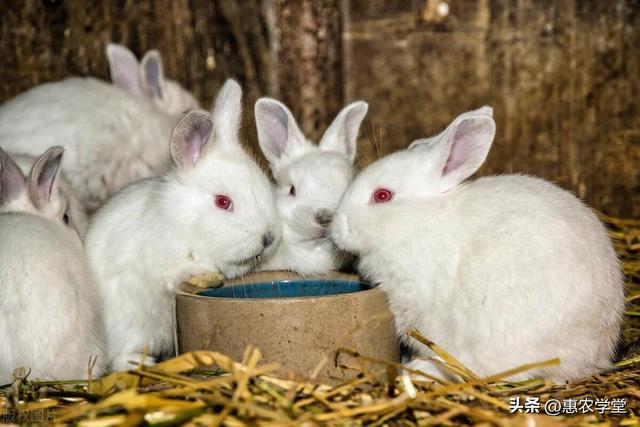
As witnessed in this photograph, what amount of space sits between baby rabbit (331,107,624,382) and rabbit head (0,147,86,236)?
4.68 feet

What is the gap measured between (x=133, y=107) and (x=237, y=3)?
1.01 metres

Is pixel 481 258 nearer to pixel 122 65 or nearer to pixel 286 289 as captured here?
pixel 286 289

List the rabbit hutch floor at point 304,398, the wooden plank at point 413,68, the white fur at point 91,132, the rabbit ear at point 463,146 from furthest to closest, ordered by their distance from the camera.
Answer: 1. the wooden plank at point 413,68
2. the white fur at point 91,132
3. the rabbit ear at point 463,146
4. the rabbit hutch floor at point 304,398

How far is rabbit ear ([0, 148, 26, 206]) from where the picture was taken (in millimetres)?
4051

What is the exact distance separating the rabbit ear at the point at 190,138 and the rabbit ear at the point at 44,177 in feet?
1.87

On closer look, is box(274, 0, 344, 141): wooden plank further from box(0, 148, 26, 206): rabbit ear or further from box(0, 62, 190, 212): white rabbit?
box(0, 148, 26, 206): rabbit ear

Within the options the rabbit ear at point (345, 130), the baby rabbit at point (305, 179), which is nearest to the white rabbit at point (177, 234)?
the baby rabbit at point (305, 179)

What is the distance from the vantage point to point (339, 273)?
172 inches

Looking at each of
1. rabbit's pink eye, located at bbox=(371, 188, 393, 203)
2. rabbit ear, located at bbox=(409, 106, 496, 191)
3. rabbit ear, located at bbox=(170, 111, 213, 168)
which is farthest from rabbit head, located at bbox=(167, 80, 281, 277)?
rabbit ear, located at bbox=(409, 106, 496, 191)

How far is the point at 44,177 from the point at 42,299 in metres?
0.88

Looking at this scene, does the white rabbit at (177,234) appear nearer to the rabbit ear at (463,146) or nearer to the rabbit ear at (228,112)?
the rabbit ear at (228,112)

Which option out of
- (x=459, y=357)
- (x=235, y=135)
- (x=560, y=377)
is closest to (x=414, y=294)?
(x=459, y=357)

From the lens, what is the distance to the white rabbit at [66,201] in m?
4.43

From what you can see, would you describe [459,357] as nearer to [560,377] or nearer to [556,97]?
[560,377]
